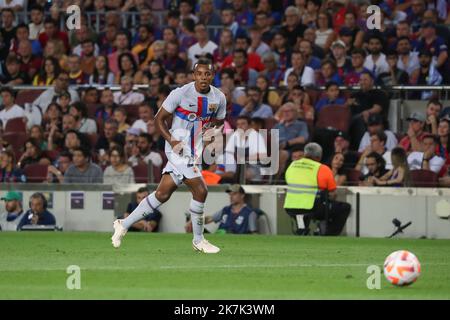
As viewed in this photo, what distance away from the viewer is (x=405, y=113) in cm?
2166

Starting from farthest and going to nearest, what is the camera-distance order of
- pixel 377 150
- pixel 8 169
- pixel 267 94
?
pixel 267 94
pixel 8 169
pixel 377 150

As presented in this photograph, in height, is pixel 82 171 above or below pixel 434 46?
below

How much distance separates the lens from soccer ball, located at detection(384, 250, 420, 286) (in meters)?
10.7

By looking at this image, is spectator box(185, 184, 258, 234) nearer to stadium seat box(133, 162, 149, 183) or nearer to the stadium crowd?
the stadium crowd

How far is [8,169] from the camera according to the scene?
21.5 meters

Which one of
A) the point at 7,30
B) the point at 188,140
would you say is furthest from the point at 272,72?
the point at 188,140

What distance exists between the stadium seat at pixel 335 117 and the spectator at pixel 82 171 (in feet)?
13.2

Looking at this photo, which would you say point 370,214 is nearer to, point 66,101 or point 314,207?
point 314,207

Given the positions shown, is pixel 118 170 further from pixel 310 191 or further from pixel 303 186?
pixel 310 191

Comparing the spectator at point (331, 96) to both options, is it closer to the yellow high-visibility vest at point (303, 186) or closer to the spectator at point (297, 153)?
the spectator at point (297, 153)

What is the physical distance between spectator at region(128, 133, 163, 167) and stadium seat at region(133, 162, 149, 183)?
0.22m

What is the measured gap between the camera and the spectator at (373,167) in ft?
64.1

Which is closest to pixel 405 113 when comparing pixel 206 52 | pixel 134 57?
pixel 206 52

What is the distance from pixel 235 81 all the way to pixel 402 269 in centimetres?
1267
